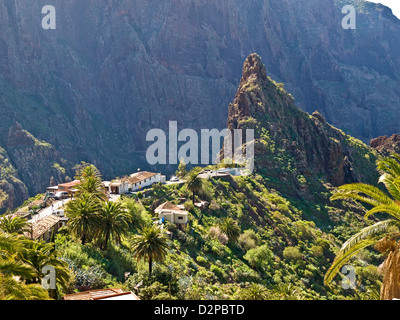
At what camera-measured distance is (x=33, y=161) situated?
15112cm

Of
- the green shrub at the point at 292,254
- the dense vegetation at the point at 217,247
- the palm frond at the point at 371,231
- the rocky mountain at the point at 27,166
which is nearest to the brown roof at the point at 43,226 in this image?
the dense vegetation at the point at 217,247

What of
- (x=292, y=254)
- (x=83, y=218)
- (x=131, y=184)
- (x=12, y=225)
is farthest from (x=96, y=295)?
(x=131, y=184)

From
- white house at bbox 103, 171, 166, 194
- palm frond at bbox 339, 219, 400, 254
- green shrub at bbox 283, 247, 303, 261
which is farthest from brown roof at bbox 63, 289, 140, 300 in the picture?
white house at bbox 103, 171, 166, 194

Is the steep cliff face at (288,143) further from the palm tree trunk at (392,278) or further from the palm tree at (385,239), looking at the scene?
the palm tree trunk at (392,278)

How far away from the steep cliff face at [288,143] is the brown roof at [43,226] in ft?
169

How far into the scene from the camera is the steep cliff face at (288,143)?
86.4 meters

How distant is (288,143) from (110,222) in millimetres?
66748

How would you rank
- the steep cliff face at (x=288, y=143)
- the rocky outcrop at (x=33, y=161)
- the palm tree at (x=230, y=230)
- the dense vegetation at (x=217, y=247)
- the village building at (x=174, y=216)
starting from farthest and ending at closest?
the rocky outcrop at (x=33, y=161), the steep cliff face at (x=288, y=143), the palm tree at (x=230, y=230), the village building at (x=174, y=216), the dense vegetation at (x=217, y=247)

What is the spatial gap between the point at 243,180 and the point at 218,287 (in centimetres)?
4046

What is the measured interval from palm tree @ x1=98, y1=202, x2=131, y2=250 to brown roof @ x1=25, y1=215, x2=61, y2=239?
9.36 meters

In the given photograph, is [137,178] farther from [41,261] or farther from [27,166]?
[27,166]

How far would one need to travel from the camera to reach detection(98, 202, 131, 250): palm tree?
37031 millimetres

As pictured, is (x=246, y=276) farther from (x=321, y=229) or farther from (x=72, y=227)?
(x=321, y=229)
